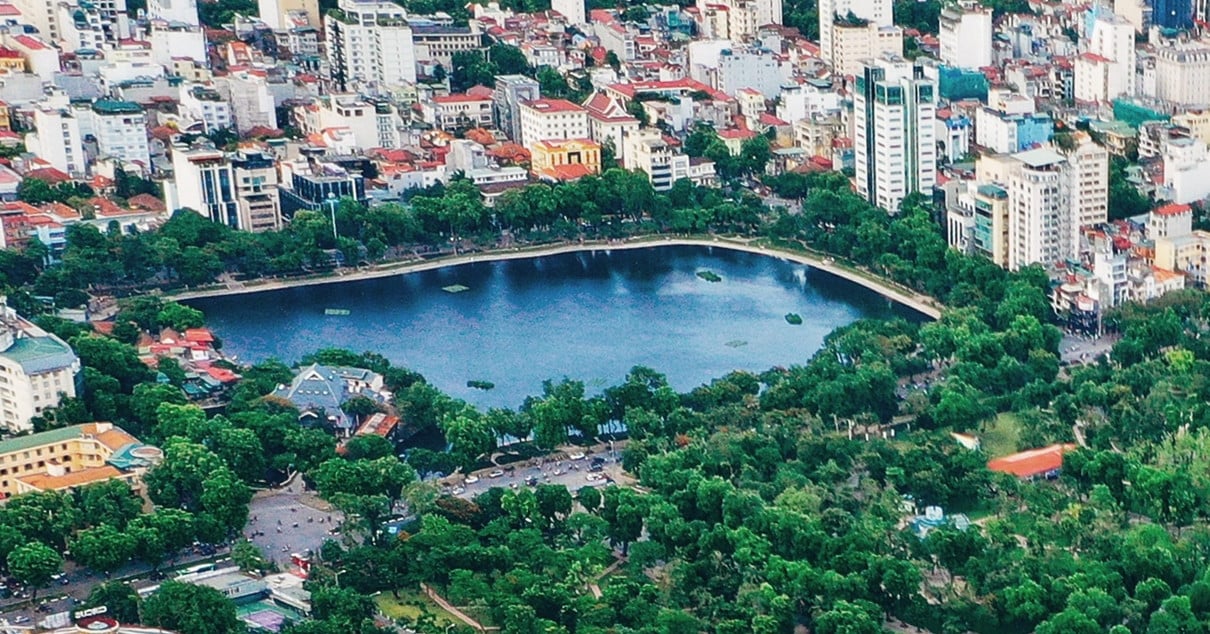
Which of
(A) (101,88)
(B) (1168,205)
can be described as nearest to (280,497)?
(B) (1168,205)

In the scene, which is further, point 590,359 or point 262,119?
point 262,119

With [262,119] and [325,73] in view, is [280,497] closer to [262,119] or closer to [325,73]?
[262,119]

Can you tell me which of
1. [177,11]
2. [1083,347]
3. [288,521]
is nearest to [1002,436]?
[1083,347]

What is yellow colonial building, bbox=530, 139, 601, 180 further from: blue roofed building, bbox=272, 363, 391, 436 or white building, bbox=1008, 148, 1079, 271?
blue roofed building, bbox=272, 363, 391, 436

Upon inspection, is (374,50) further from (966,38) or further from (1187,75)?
(1187,75)

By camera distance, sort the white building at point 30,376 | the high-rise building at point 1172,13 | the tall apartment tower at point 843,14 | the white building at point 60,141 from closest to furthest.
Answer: the white building at point 30,376 < the white building at point 60,141 < the tall apartment tower at point 843,14 < the high-rise building at point 1172,13

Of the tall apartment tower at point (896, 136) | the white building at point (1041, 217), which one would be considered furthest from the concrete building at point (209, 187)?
the white building at point (1041, 217)

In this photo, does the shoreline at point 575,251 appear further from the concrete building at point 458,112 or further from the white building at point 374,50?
the white building at point 374,50
